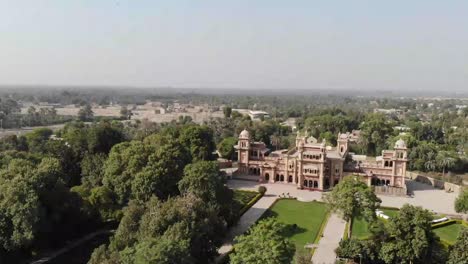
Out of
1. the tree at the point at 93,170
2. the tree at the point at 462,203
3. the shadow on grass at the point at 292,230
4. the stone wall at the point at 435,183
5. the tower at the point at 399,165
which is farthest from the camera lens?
the stone wall at the point at 435,183

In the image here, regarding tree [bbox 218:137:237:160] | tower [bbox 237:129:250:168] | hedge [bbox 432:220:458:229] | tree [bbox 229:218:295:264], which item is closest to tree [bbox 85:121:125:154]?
tower [bbox 237:129:250:168]

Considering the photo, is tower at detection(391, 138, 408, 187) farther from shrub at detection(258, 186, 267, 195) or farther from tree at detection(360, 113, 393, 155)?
tree at detection(360, 113, 393, 155)

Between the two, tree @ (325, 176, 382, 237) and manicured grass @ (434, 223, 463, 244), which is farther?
manicured grass @ (434, 223, 463, 244)

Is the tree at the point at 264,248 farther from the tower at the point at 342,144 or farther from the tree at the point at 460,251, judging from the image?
the tower at the point at 342,144

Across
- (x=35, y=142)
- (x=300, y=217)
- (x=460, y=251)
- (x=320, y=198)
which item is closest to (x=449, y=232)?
(x=460, y=251)

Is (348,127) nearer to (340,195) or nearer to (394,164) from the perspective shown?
(394,164)

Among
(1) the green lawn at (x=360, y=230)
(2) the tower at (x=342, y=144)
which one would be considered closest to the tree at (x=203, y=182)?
(1) the green lawn at (x=360, y=230)
